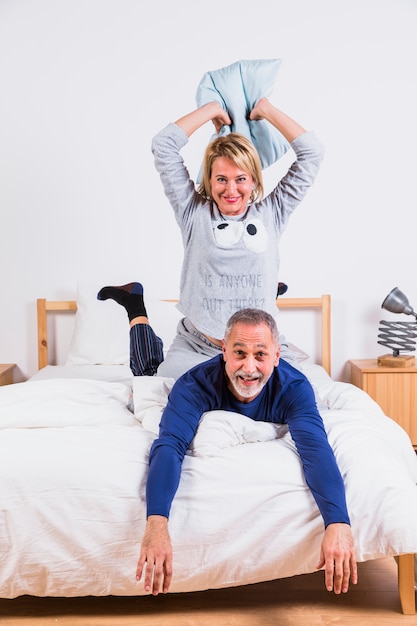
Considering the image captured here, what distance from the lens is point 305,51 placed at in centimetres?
377

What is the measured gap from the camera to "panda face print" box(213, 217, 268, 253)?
2.36 meters

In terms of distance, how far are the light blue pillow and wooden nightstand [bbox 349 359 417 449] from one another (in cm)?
141

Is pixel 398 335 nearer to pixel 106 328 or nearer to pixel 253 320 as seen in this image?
pixel 106 328

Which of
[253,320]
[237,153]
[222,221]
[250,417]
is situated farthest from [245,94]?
[250,417]

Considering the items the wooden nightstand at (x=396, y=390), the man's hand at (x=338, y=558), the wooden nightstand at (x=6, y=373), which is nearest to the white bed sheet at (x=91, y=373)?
the wooden nightstand at (x=6, y=373)

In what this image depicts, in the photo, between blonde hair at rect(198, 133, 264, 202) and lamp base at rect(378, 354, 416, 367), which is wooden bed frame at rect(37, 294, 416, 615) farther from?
blonde hair at rect(198, 133, 264, 202)

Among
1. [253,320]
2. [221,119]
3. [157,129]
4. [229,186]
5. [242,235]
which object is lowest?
[253,320]

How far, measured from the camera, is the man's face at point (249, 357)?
6.35 feet

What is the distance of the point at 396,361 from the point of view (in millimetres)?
3521

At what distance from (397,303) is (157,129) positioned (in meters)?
1.57

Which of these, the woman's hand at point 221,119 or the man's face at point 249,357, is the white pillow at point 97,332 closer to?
the woman's hand at point 221,119

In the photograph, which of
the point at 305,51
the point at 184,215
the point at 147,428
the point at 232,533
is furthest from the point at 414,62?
the point at 232,533

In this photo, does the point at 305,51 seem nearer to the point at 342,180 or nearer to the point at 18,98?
the point at 342,180

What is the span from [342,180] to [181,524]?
2.49 metres
